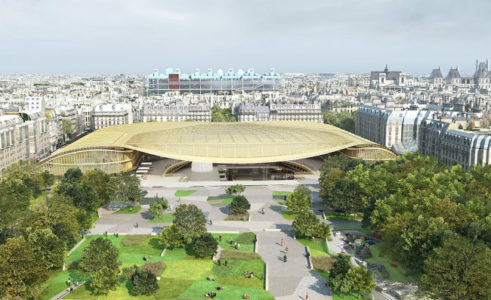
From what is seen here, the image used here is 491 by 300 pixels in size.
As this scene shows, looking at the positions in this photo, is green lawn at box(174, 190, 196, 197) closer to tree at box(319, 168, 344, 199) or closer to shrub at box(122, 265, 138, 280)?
tree at box(319, 168, 344, 199)

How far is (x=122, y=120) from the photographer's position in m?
146

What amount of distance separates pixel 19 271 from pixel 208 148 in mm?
50545

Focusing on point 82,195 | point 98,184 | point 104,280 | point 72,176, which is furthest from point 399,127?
point 104,280

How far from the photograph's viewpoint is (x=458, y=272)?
117ft

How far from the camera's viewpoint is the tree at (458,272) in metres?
34.7

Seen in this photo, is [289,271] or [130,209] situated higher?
[130,209]

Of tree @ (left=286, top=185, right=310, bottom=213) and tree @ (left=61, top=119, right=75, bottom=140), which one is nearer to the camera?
tree @ (left=286, top=185, right=310, bottom=213)

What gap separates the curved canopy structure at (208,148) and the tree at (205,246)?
36.6 meters

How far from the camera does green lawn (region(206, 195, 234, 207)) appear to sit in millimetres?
70125

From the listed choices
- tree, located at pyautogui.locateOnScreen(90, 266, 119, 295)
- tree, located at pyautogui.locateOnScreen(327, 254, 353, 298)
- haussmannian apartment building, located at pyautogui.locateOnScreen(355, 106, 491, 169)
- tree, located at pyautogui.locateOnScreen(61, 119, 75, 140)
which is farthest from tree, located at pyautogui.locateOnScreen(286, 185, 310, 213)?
tree, located at pyautogui.locateOnScreen(61, 119, 75, 140)

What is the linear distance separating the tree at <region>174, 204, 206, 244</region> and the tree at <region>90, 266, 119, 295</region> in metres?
11.5

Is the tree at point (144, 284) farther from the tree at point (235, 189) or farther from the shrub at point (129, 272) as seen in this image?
the tree at point (235, 189)

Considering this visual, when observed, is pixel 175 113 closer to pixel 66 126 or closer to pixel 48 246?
pixel 66 126

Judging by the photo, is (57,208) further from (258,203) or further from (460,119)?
(460,119)
